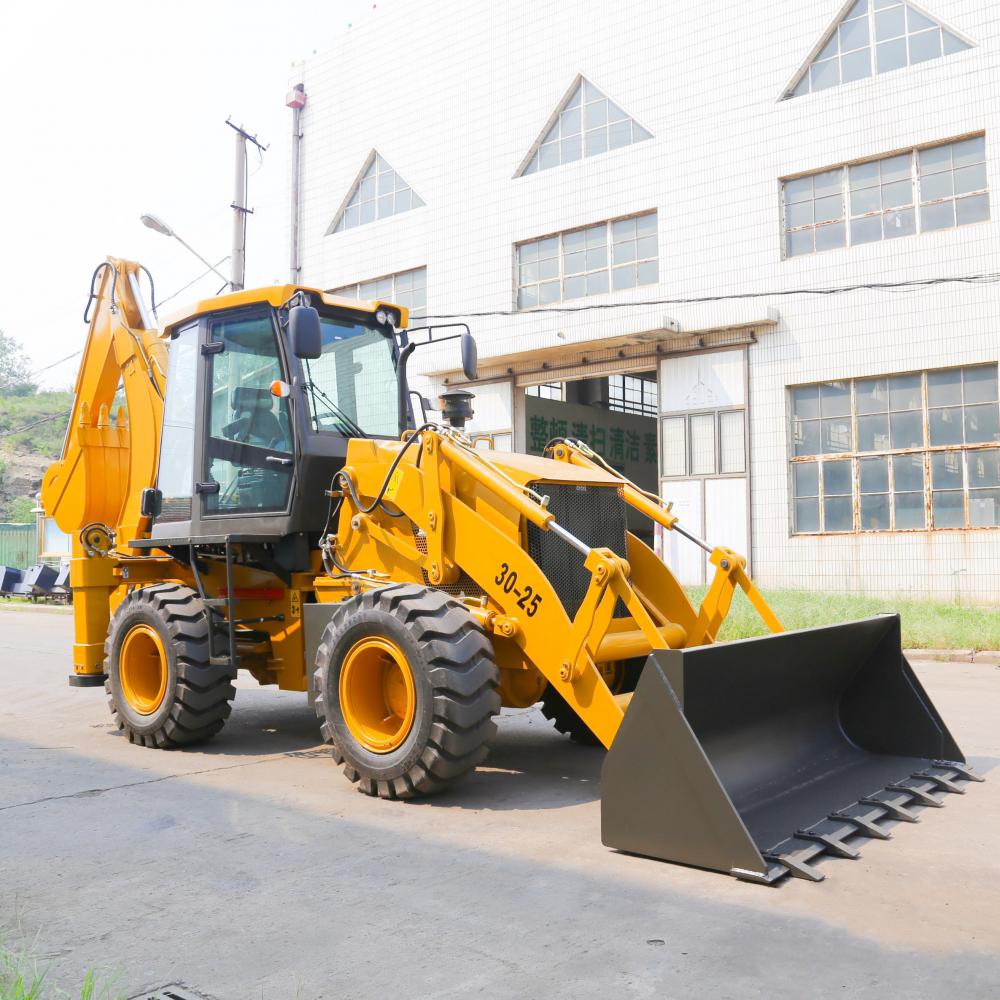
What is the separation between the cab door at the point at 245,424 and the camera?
6.88 m

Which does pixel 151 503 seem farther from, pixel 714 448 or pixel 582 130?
pixel 582 130

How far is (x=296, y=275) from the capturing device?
2575cm

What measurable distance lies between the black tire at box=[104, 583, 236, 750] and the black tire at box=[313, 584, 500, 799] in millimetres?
1609

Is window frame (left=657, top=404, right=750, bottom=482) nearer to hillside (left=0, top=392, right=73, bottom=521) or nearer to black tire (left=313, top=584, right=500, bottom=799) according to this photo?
black tire (left=313, top=584, right=500, bottom=799)

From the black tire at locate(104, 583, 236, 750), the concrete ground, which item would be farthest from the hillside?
the concrete ground

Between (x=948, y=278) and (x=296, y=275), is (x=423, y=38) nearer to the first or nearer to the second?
(x=296, y=275)

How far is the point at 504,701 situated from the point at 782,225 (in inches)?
574

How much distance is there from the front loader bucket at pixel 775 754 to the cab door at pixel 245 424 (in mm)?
3258

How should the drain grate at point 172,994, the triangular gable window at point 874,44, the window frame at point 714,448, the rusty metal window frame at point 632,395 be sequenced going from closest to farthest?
the drain grate at point 172,994 → the triangular gable window at point 874,44 → the window frame at point 714,448 → the rusty metal window frame at point 632,395

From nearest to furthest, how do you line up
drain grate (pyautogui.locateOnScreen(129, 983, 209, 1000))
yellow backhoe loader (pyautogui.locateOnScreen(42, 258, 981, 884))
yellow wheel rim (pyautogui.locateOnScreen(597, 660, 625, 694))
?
drain grate (pyautogui.locateOnScreen(129, 983, 209, 1000)) → yellow backhoe loader (pyautogui.locateOnScreen(42, 258, 981, 884)) → yellow wheel rim (pyautogui.locateOnScreen(597, 660, 625, 694))

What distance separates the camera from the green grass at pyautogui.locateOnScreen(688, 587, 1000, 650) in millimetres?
12023

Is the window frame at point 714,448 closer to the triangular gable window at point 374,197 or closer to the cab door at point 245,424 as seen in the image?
the triangular gable window at point 374,197

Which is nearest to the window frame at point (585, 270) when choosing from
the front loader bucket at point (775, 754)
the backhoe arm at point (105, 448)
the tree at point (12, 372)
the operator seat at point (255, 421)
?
the backhoe arm at point (105, 448)

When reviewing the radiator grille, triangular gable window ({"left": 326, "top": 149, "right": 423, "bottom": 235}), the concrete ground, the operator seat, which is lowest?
the concrete ground
